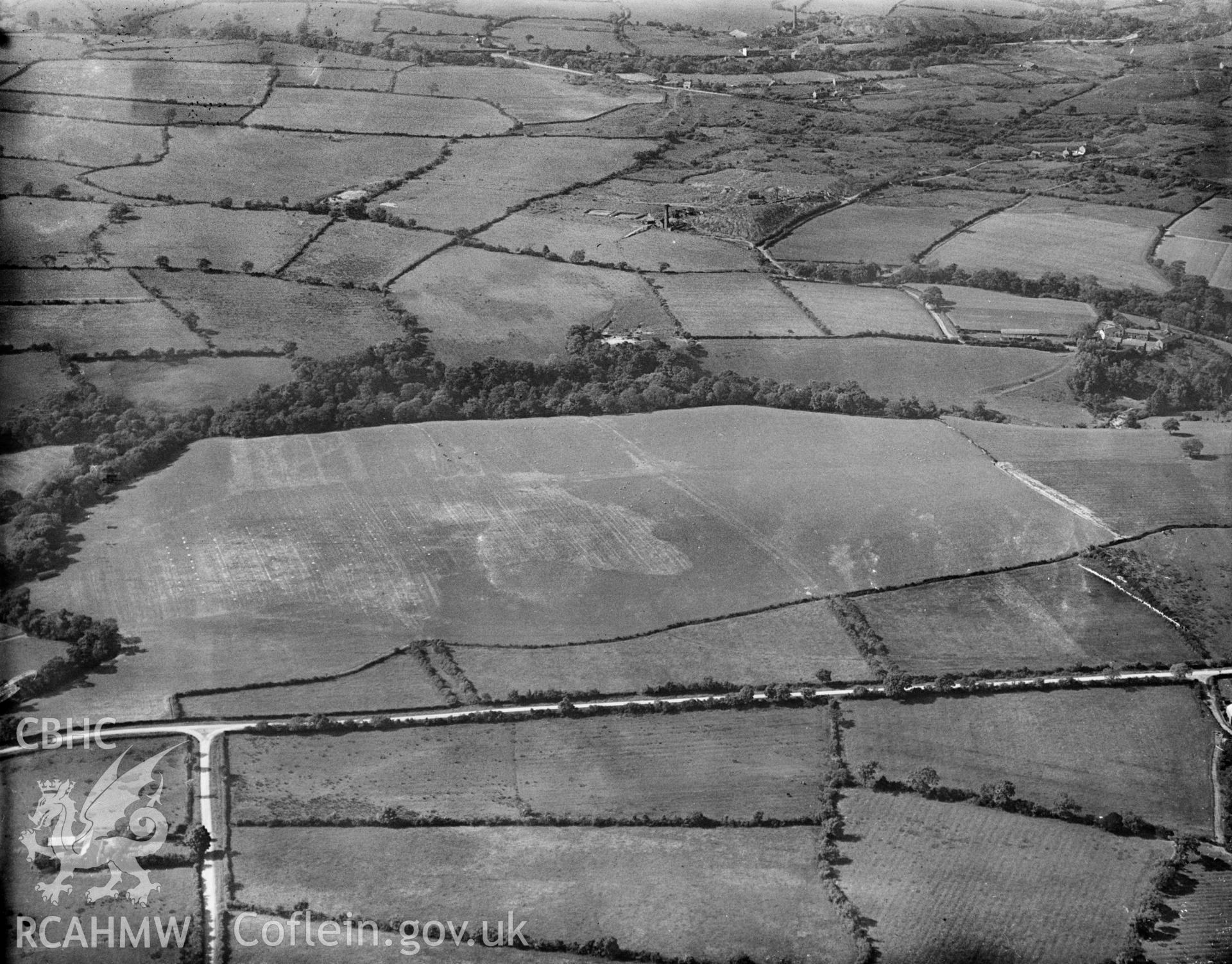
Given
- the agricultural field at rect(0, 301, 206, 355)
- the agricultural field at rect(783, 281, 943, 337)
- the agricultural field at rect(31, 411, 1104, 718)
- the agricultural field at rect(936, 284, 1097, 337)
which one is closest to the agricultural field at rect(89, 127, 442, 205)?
the agricultural field at rect(0, 301, 206, 355)

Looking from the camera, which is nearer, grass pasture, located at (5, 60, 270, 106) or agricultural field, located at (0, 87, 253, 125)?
agricultural field, located at (0, 87, 253, 125)

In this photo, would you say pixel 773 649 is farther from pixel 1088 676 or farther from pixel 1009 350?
pixel 1009 350

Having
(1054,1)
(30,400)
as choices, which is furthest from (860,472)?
(1054,1)

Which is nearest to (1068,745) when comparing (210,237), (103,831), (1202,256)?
(103,831)

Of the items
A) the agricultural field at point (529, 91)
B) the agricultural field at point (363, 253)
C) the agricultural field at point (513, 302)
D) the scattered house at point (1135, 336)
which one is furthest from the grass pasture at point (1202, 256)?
the agricultural field at point (529, 91)

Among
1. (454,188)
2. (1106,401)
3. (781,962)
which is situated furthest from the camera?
(454,188)

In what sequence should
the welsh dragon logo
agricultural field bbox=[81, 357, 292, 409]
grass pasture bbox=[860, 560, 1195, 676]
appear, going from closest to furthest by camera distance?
the welsh dragon logo → grass pasture bbox=[860, 560, 1195, 676] → agricultural field bbox=[81, 357, 292, 409]

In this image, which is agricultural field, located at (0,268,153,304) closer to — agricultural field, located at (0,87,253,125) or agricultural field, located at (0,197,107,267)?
agricultural field, located at (0,197,107,267)
